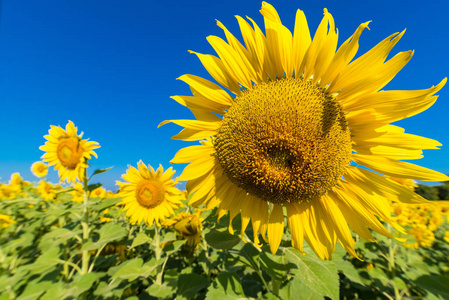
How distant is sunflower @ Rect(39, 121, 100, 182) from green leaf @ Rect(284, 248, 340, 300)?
3851 mm

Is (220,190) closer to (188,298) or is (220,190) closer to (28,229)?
(188,298)

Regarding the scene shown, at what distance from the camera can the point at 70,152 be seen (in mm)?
4008

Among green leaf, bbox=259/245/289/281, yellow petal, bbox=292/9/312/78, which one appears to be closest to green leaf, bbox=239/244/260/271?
green leaf, bbox=259/245/289/281

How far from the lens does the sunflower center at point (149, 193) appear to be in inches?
161

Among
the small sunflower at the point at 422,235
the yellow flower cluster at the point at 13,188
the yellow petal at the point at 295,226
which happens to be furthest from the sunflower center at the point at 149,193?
the small sunflower at the point at 422,235

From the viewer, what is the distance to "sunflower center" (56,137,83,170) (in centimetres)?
396

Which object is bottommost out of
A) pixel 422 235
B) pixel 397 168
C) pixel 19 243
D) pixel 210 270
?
pixel 422 235

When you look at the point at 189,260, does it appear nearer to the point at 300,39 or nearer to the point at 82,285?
A: the point at 82,285

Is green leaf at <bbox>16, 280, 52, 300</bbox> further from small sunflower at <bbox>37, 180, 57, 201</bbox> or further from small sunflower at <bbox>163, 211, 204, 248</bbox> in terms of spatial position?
small sunflower at <bbox>37, 180, 57, 201</bbox>

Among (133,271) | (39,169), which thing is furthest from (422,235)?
(39,169)

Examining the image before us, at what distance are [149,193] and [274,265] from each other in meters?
3.24

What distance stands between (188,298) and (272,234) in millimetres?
1614

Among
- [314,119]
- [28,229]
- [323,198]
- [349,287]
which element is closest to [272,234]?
[323,198]

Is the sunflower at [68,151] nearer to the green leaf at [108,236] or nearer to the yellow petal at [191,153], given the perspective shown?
the green leaf at [108,236]
